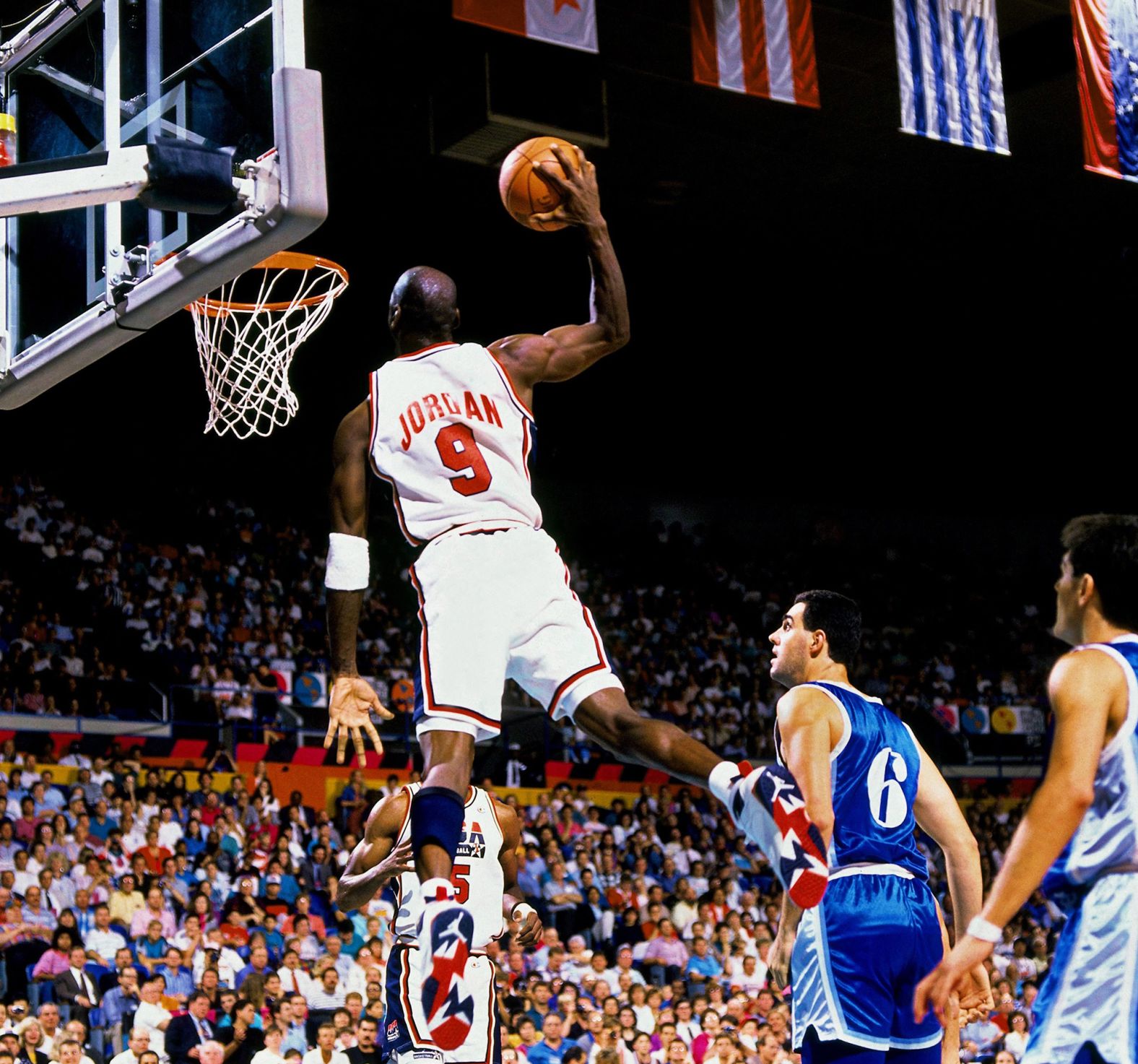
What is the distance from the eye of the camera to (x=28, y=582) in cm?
1689

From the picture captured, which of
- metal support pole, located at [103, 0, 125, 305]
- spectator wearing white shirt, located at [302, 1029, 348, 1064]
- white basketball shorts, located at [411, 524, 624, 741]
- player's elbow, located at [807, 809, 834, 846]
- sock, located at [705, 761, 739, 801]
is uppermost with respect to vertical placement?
metal support pole, located at [103, 0, 125, 305]

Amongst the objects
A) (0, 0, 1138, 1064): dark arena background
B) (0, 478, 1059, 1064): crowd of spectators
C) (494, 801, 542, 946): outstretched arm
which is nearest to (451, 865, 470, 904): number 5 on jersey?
(494, 801, 542, 946): outstretched arm

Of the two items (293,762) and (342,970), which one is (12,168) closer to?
(342,970)

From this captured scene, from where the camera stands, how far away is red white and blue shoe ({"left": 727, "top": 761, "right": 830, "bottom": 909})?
3.63 metres

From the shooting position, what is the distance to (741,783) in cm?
386

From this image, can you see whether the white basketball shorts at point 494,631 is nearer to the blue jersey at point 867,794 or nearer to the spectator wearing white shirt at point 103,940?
the blue jersey at point 867,794

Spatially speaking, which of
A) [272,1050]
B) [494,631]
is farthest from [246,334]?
[494,631]

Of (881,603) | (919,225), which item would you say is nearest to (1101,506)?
(881,603)

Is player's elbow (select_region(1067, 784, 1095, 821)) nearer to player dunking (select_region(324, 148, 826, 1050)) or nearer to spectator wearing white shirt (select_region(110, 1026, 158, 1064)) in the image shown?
player dunking (select_region(324, 148, 826, 1050))

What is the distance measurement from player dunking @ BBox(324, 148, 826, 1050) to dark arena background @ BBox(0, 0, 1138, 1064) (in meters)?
6.80

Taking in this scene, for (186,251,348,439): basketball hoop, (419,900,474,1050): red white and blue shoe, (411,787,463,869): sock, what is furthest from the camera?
(186,251,348,439): basketball hoop

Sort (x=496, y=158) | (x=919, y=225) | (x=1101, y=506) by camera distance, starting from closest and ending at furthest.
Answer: (x=496, y=158) < (x=919, y=225) < (x=1101, y=506)

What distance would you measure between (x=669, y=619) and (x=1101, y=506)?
9.38 metres

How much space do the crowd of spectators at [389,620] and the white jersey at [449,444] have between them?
38.2 ft
